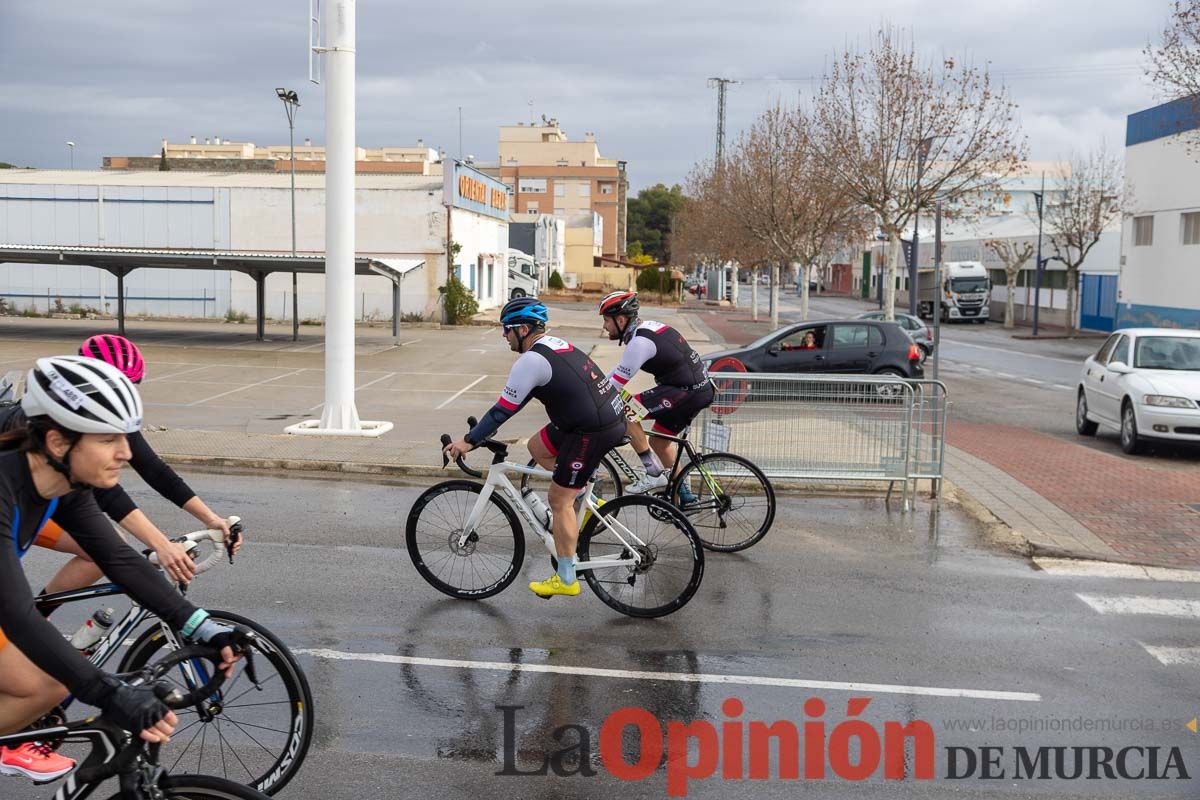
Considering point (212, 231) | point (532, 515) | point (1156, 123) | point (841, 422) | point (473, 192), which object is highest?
point (1156, 123)

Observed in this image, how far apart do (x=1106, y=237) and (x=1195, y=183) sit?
14592 mm

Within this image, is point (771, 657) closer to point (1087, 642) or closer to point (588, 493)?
point (588, 493)

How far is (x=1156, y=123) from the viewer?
43.5m

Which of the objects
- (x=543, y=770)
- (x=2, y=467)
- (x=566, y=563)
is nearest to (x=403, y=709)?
(x=543, y=770)

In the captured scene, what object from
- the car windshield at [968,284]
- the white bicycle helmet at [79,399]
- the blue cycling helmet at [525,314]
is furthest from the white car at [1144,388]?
the car windshield at [968,284]

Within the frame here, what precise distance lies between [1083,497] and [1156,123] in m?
36.7

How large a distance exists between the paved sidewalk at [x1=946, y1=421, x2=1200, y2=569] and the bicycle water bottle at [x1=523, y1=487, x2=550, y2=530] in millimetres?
4403

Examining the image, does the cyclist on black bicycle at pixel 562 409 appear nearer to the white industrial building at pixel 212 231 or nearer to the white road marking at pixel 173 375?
the white road marking at pixel 173 375

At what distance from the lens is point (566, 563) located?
7230 millimetres

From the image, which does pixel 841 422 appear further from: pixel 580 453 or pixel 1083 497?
pixel 580 453

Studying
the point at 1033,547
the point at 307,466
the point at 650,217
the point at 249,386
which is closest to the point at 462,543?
the point at 1033,547

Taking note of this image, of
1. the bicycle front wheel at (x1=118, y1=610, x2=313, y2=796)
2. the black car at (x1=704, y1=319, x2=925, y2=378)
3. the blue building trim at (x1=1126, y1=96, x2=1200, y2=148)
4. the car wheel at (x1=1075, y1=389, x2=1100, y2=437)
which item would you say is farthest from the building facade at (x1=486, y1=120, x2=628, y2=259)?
the bicycle front wheel at (x1=118, y1=610, x2=313, y2=796)

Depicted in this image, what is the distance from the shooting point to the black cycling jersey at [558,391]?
6.89 m

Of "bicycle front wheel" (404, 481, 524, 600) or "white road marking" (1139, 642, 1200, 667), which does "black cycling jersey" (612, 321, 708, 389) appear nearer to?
"bicycle front wheel" (404, 481, 524, 600)
